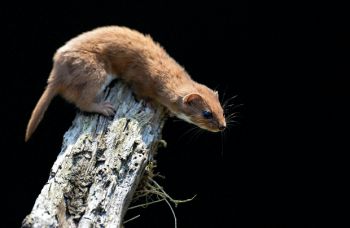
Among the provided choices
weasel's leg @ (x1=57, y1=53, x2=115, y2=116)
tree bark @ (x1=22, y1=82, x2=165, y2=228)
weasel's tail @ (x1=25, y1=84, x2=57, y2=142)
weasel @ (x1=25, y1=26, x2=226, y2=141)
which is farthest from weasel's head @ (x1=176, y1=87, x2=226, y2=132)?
weasel's tail @ (x1=25, y1=84, x2=57, y2=142)

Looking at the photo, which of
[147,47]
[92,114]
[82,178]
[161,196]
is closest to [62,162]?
[82,178]

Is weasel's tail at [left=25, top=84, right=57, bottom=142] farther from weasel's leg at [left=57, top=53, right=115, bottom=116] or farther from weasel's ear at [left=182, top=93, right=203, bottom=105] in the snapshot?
weasel's ear at [left=182, top=93, right=203, bottom=105]

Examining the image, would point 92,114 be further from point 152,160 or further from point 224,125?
point 224,125

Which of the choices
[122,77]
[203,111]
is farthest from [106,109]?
[203,111]

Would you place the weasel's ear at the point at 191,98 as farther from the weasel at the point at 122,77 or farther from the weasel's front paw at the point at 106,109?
the weasel's front paw at the point at 106,109

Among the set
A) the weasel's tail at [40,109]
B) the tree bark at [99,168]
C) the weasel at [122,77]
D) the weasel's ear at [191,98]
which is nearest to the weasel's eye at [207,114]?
the weasel at [122,77]

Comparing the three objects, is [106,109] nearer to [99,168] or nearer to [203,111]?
[99,168]
